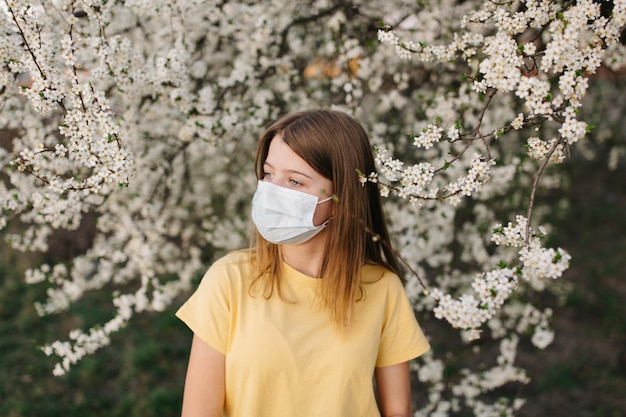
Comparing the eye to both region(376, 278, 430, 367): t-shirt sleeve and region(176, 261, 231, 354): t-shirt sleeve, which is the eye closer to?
region(176, 261, 231, 354): t-shirt sleeve

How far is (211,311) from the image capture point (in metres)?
1.66

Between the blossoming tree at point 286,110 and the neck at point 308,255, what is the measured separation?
297 millimetres

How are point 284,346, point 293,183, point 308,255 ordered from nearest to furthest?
point 284,346 < point 293,183 < point 308,255

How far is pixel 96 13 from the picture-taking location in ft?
6.79

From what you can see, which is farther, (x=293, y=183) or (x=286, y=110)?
(x=286, y=110)

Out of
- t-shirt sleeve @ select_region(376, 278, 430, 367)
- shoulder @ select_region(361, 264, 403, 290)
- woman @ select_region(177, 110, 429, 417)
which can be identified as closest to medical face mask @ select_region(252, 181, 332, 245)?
woman @ select_region(177, 110, 429, 417)

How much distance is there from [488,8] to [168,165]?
182 cm

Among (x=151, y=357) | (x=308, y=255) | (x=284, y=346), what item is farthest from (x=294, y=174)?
(x=151, y=357)

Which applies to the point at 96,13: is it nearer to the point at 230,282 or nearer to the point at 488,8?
the point at 230,282

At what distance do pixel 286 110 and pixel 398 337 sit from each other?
1.70 m

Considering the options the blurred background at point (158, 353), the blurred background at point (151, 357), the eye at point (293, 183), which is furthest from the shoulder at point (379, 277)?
the blurred background at point (158, 353)

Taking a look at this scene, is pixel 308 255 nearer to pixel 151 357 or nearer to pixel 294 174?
pixel 294 174

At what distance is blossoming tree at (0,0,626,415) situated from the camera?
5.20ft

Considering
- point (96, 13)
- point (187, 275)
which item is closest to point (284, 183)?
point (96, 13)
